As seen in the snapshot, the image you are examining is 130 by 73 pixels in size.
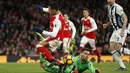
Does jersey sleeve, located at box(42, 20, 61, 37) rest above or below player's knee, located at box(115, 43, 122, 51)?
above

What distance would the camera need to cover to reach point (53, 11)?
450 inches

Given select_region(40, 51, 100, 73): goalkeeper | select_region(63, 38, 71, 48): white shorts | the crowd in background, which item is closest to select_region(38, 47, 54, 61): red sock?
select_region(40, 51, 100, 73): goalkeeper

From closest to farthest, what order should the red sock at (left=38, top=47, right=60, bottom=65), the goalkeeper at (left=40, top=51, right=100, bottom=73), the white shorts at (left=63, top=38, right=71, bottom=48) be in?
the goalkeeper at (left=40, top=51, right=100, bottom=73), the red sock at (left=38, top=47, right=60, bottom=65), the white shorts at (left=63, top=38, right=71, bottom=48)

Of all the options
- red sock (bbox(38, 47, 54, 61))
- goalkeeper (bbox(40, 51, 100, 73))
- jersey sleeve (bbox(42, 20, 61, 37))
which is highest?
jersey sleeve (bbox(42, 20, 61, 37))

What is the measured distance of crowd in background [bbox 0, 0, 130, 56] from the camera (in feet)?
80.6

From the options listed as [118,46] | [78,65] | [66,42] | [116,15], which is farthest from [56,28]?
[66,42]

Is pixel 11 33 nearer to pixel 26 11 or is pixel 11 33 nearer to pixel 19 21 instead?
pixel 19 21

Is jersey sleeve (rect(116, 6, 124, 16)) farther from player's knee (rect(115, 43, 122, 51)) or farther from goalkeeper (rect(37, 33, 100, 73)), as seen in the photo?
goalkeeper (rect(37, 33, 100, 73))

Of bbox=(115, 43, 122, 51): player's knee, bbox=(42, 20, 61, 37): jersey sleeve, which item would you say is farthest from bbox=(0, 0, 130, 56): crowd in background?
Result: bbox=(42, 20, 61, 37): jersey sleeve

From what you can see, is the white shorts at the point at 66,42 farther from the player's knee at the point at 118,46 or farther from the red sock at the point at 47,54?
the red sock at the point at 47,54

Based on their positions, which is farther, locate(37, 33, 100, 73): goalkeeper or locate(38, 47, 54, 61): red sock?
locate(38, 47, 54, 61): red sock

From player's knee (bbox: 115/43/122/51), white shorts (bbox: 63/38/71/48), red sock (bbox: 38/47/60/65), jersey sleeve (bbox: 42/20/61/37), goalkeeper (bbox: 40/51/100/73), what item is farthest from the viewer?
white shorts (bbox: 63/38/71/48)

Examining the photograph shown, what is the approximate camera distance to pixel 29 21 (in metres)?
27.7

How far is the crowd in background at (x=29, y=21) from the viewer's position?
24562mm
